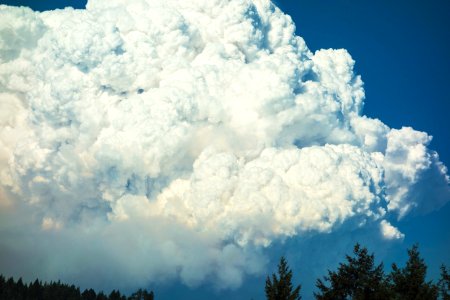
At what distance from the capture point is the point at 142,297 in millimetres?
139000

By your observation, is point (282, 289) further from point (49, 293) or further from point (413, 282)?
point (49, 293)

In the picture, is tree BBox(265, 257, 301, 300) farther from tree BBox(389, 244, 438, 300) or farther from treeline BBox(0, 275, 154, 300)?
treeline BBox(0, 275, 154, 300)

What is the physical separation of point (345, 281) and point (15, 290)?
354 ft

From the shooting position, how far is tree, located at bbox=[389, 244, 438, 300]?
28.4 m

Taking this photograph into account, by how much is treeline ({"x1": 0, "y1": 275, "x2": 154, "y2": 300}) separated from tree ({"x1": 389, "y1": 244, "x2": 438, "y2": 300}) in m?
102

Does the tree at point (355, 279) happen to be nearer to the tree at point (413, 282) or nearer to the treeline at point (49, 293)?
the tree at point (413, 282)

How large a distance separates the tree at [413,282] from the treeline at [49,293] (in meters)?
102

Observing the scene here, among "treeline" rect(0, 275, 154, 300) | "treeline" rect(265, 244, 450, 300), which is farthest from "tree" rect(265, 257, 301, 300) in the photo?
"treeline" rect(0, 275, 154, 300)

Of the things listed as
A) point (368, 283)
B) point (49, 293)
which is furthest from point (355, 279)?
point (49, 293)

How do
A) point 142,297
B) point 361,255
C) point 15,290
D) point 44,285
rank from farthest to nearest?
1. point 142,297
2. point 44,285
3. point 15,290
4. point 361,255

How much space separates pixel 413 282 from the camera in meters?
29.3

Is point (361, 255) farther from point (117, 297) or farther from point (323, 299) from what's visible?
point (117, 297)

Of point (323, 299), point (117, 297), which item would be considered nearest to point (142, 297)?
point (117, 297)

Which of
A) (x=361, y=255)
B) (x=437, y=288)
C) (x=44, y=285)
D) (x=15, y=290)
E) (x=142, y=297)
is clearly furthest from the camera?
(x=142, y=297)
